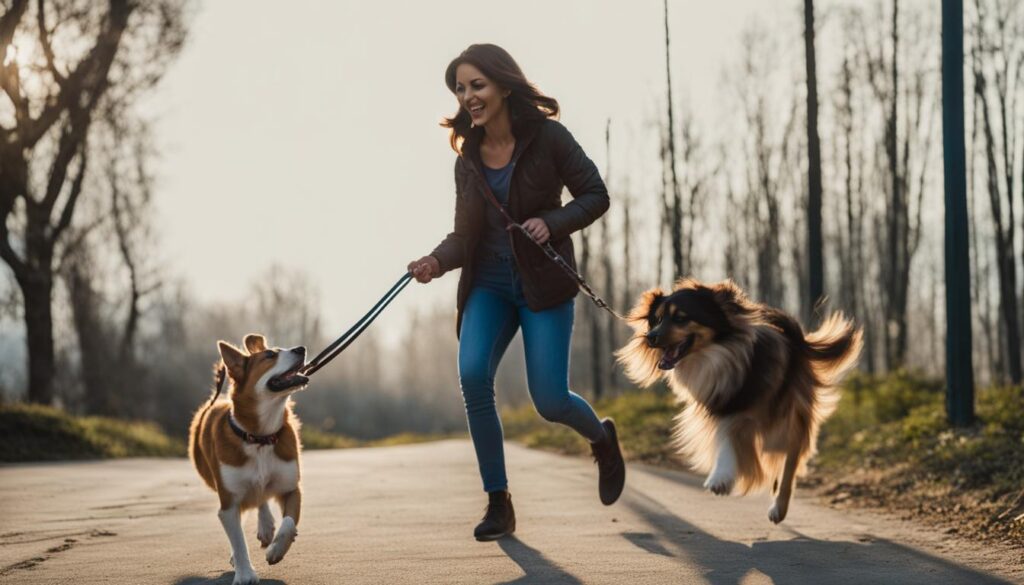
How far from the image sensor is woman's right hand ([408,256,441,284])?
6.08m

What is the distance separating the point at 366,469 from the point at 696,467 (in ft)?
21.4

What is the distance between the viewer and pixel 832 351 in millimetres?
7703

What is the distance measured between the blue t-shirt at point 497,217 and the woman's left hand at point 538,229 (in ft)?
0.63

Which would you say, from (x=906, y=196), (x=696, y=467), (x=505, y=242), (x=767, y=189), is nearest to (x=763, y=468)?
(x=696, y=467)

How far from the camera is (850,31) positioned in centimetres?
3158

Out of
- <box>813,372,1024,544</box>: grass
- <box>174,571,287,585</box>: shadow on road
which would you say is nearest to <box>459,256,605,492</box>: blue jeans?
<box>174,571,287,585</box>: shadow on road

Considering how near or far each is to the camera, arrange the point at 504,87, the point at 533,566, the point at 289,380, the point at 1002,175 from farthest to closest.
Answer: the point at 1002,175 < the point at 504,87 < the point at 289,380 < the point at 533,566

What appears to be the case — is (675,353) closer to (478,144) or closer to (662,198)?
(478,144)

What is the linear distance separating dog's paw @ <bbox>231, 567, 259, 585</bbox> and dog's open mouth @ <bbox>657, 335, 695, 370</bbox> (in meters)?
2.73

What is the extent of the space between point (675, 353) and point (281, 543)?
262 cm

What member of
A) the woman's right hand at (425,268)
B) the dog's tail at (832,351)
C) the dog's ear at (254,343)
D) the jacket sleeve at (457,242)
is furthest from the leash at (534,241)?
the dog's tail at (832,351)

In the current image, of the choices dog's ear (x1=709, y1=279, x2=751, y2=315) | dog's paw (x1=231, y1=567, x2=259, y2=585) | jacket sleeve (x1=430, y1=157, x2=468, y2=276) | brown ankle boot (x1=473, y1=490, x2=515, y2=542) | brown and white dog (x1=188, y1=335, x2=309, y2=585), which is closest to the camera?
dog's paw (x1=231, y1=567, x2=259, y2=585)

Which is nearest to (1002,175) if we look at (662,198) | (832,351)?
(662,198)

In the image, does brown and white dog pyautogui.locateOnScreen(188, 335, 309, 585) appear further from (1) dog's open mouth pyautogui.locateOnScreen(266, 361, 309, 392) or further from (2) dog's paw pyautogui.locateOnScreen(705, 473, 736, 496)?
(2) dog's paw pyautogui.locateOnScreen(705, 473, 736, 496)
